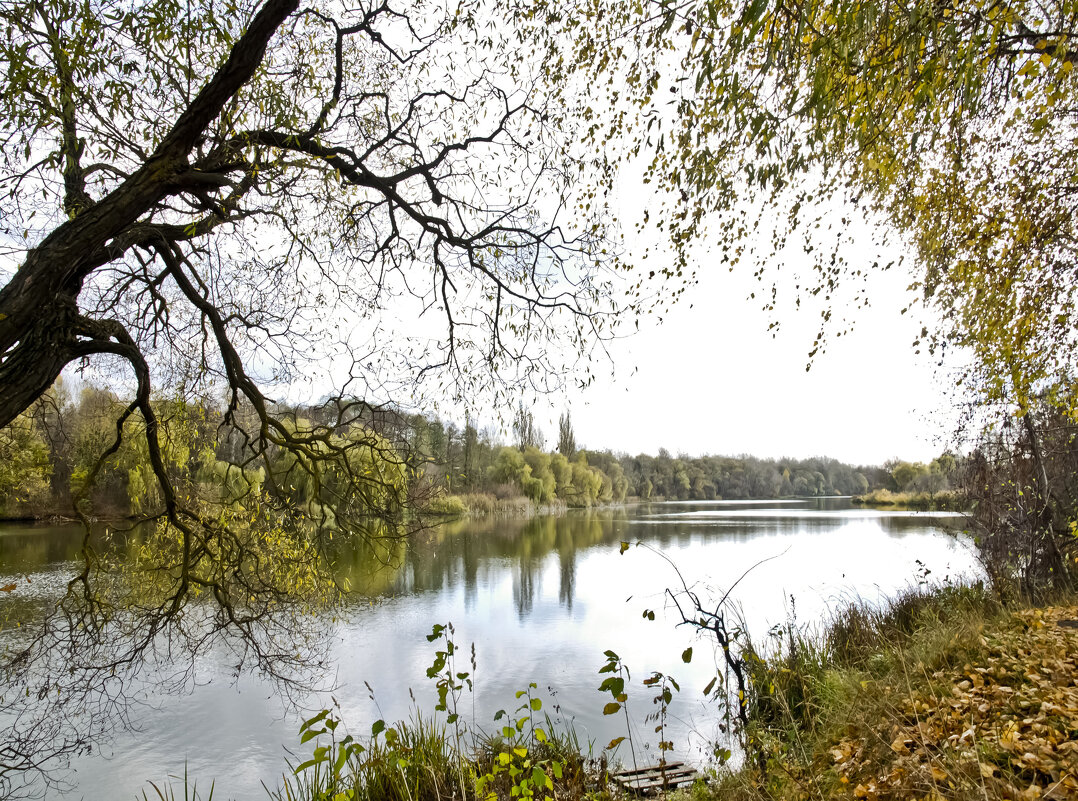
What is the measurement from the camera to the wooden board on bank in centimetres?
393

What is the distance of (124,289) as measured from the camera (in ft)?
13.5

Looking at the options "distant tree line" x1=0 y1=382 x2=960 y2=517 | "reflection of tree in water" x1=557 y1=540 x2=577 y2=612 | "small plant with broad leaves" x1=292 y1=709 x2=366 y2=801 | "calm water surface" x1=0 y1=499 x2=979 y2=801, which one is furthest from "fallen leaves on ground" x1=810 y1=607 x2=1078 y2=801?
"reflection of tree in water" x1=557 y1=540 x2=577 y2=612

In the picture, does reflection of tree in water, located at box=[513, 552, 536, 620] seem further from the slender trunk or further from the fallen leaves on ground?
the fallen leaves on ground

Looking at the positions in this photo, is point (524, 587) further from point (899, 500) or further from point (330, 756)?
point (899, 500)

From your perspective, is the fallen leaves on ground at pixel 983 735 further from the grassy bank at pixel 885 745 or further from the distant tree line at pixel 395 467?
the distant tree line at pixel 395 467

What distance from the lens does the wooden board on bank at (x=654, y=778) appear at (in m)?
3.93

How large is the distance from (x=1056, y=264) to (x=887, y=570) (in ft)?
34.5

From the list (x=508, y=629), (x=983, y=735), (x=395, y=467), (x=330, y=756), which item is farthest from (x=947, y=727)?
(x=508, y=629)

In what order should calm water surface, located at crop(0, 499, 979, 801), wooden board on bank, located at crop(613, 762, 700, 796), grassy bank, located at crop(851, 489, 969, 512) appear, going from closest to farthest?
wooden board on bank, located at crop(613, 762, 700, 796)
calm water surface, located at crop(0, 499, 979, 801)
grassy bank, located at crop(851, 489, 969, 512)

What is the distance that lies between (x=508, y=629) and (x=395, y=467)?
6.15 meters

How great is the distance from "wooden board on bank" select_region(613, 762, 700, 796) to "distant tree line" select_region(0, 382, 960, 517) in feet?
8.00

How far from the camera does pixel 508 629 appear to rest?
9.62m

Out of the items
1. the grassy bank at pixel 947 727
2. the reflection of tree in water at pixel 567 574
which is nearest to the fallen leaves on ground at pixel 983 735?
the grassy bank at pixel 947 727

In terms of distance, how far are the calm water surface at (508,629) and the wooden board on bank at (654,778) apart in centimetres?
57
